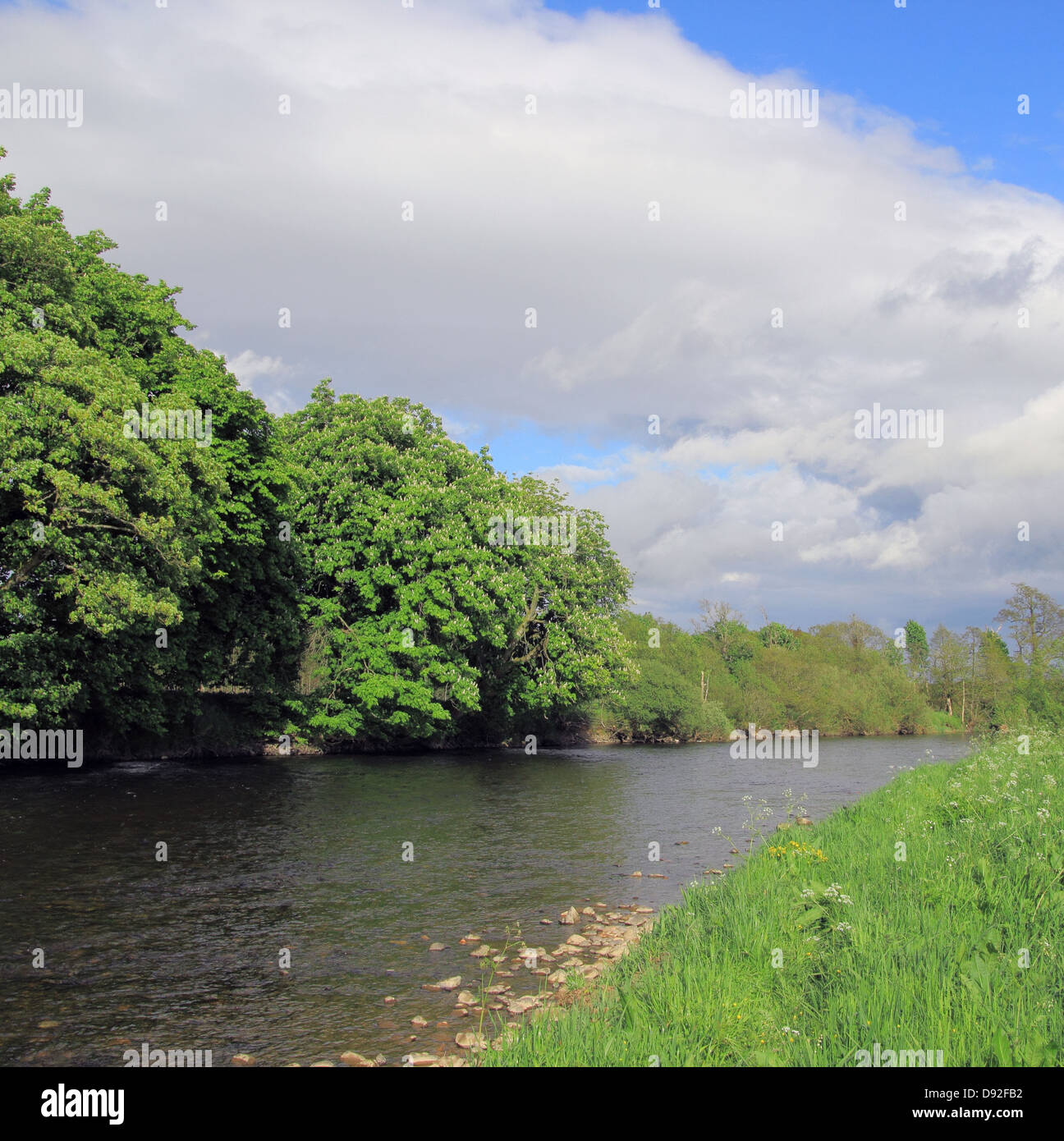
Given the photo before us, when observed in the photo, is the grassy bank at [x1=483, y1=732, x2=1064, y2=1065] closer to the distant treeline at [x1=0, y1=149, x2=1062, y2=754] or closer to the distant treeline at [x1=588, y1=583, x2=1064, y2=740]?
the distant treeline at [x1=0, y1=149, x2=1062, y2=754]

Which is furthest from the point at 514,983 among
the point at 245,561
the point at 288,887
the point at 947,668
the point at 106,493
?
the point at 947,668

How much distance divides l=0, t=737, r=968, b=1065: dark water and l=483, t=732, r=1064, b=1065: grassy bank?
2.74m

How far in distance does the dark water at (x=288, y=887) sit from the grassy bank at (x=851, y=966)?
2.74m

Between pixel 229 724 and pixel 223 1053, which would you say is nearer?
pixel 223 1053

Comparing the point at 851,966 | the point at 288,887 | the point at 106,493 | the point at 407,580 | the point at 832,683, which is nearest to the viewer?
the point at 851,966

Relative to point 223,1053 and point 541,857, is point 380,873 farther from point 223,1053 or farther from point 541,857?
point 223,1053

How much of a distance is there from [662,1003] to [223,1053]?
517cm

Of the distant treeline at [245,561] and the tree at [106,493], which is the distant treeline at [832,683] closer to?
the distant treeline at [245,561]

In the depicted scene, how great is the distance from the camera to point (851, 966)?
8.86 meters

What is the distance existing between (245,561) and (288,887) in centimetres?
2817

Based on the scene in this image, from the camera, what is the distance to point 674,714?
7838cm

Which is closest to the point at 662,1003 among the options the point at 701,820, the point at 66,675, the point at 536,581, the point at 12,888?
the point at 12,888

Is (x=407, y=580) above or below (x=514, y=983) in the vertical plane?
above

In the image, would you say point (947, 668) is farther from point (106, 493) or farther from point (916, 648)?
point (106, 493)
